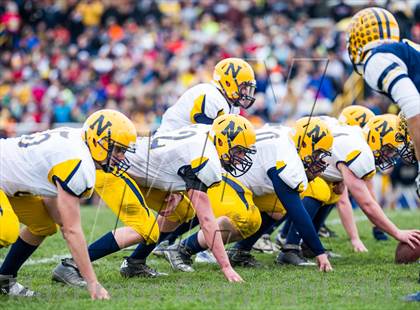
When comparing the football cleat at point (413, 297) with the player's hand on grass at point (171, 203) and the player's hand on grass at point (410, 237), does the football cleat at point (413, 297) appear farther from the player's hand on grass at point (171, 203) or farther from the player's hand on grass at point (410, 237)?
the player's hand on grass at point (171, 203)

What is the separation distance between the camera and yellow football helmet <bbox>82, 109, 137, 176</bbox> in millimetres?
4715

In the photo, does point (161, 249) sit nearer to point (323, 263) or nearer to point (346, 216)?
point (323, 263)

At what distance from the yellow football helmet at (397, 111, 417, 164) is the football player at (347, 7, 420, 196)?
114 centimetres

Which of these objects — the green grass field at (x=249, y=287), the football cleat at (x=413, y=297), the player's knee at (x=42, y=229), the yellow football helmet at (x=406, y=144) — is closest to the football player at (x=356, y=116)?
the yellow football helmet at (x=406, y=144)

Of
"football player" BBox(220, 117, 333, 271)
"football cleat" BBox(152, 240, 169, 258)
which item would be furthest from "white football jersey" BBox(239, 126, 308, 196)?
"football cleat" BBox(152, 240, 169, 258)

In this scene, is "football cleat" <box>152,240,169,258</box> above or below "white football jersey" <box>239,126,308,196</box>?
below

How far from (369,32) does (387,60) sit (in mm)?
384

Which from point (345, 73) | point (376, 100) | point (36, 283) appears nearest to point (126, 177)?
point (36, 283)

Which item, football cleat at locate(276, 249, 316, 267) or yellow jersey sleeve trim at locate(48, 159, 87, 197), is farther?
football cleat at locate(276, 249, 316, 267)

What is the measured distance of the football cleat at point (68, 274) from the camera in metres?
5.19

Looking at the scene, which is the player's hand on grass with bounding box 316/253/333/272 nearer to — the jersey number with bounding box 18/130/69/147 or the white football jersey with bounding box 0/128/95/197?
the white football jersey with bounding box 0/128/95/197

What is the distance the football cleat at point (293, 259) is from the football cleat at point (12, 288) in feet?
6.85

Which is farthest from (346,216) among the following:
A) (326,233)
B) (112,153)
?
(112,153)

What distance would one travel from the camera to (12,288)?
4875mm
